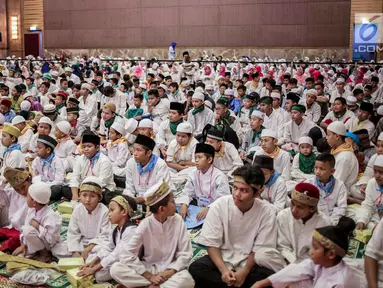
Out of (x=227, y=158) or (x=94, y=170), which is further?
(x=227, y=158)

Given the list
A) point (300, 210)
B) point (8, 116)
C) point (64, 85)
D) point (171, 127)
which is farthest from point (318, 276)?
point (64, 85)

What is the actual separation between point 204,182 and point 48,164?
76.7 inches

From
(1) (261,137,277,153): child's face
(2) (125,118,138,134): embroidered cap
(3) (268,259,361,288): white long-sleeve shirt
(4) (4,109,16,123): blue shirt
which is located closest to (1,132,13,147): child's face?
(2) (125,118,138,134): embroidered cap

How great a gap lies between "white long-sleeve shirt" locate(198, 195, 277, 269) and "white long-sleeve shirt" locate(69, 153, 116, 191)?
2261mm

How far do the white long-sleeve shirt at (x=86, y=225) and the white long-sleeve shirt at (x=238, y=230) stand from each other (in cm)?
101

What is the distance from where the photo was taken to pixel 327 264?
3.20 metres

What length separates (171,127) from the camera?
7926mm

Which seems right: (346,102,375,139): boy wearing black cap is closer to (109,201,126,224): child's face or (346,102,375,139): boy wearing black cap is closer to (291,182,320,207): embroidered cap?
(291,182,320,207): embroidered cap

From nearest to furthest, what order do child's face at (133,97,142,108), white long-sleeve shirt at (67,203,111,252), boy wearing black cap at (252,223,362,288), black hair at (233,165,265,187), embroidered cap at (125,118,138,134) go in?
boy wearing black cap at (252,223,362,288), black hair at (233,165,265,187), white long-sleeve shirt at (67,203,111,252), embroidered cap at (125,118,138,134), child's face at (133,97,142,108)

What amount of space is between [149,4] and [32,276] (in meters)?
19.6

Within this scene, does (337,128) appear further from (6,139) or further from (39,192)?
(6,139)

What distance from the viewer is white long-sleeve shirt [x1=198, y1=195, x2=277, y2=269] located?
385cm

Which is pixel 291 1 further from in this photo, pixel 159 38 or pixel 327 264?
pixel 327 264

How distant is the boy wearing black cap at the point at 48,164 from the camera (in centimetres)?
606
